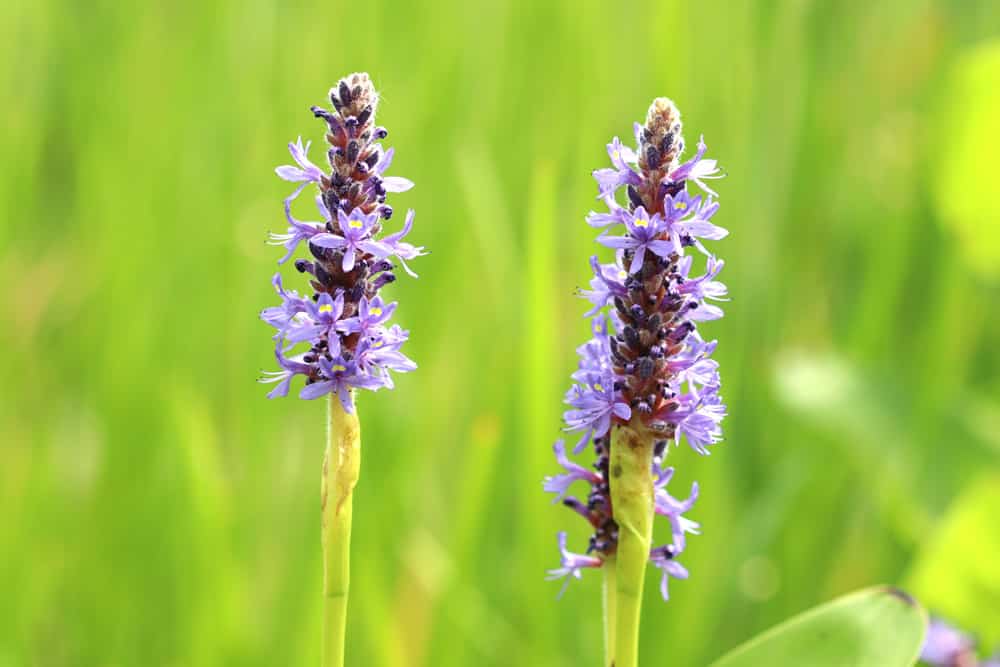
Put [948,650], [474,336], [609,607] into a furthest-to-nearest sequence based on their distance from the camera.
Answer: [474,336] → [948,650] → [609,607]

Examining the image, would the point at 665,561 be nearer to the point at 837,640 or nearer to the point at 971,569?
the point at 837,640

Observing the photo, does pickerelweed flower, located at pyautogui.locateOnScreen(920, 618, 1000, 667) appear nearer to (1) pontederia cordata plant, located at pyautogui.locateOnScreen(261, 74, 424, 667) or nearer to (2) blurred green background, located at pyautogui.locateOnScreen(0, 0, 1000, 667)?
(2) blurred green background, located at pyautogui.locateOnScreen(0, 0, 1000, 667)

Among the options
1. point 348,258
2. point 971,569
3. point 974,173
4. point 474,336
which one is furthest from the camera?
point 474,336

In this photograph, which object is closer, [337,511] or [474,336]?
[337,511]

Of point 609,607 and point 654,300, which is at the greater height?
point 654,300

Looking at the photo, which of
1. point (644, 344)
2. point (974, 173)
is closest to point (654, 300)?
point (644, 344)

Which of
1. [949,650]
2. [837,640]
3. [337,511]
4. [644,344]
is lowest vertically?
[949,650]

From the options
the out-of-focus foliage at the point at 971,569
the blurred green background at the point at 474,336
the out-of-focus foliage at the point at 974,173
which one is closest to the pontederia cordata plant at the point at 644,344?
the blurred green background at the point at 474,336
